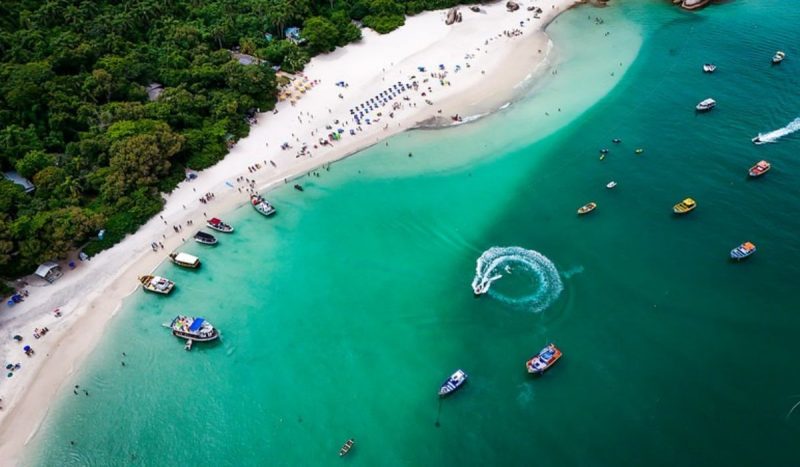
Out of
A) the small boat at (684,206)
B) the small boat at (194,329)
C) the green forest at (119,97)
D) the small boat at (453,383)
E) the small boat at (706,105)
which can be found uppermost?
the green forest at (119,97)

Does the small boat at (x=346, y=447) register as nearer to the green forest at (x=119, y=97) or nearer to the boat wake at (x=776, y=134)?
the green forest at (x=119, y=97)

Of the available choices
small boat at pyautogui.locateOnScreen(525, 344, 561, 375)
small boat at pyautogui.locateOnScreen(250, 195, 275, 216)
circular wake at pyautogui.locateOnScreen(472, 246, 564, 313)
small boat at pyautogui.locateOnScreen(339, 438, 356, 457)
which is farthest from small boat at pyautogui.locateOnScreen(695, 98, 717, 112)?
small boat at pyautogui.locateOnScreen(339, 438, 356, 457)

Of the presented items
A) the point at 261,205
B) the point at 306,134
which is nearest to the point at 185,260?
the point at 261,205

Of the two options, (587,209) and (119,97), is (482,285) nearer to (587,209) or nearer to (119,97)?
(587,209)

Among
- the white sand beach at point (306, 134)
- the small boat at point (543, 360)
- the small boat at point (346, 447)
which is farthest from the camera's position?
the white sand beach at point (306, 134)

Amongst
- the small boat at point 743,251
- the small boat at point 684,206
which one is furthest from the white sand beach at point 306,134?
the small boat at point 743,251

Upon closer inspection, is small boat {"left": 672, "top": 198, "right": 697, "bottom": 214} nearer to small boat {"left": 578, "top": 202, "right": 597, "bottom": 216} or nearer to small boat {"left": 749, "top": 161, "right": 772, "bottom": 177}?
small boat {"left": 578, "top": 202, "right": 597, "bottom": 216}
